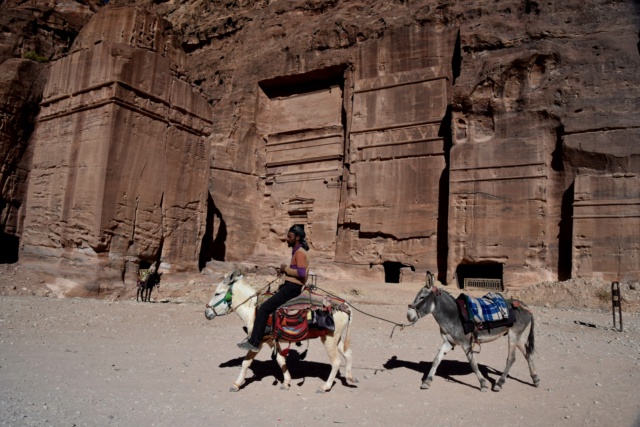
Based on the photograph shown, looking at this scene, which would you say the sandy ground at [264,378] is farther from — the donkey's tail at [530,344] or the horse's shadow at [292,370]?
the donkey's tail at [530,344]

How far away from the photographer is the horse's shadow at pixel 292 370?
627 centimetres

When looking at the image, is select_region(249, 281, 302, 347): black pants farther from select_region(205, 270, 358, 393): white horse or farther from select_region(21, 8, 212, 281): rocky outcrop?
select_region(21, 8, 212, 281): rocky outcrop

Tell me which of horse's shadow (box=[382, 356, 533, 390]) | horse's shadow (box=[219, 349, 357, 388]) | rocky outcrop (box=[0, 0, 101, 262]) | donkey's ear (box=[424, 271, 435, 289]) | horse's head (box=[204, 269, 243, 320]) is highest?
rocky outcrop (box=[0, 0, 101, 262])

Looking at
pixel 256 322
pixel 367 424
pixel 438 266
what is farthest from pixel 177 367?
pixel 438 266

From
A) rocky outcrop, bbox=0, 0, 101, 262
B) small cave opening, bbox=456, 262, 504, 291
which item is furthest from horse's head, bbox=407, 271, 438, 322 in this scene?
rocky outcrop, bbox=0, 0, 101, 262

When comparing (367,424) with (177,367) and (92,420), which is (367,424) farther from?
(177,367)

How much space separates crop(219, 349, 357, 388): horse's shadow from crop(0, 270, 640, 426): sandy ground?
3cm

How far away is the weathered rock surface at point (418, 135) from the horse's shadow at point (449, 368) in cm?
1004

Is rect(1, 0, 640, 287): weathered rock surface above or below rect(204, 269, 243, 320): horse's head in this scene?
above

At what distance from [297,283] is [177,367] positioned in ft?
6.99

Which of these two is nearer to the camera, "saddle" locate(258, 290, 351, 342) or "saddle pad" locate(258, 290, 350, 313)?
"saddle" locate(258, 290, 351, 342)

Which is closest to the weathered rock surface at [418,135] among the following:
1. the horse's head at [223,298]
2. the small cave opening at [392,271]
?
the small cave opening at [392,271]

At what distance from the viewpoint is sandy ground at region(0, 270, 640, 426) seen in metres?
4.85

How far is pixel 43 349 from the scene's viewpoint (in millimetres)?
7160
